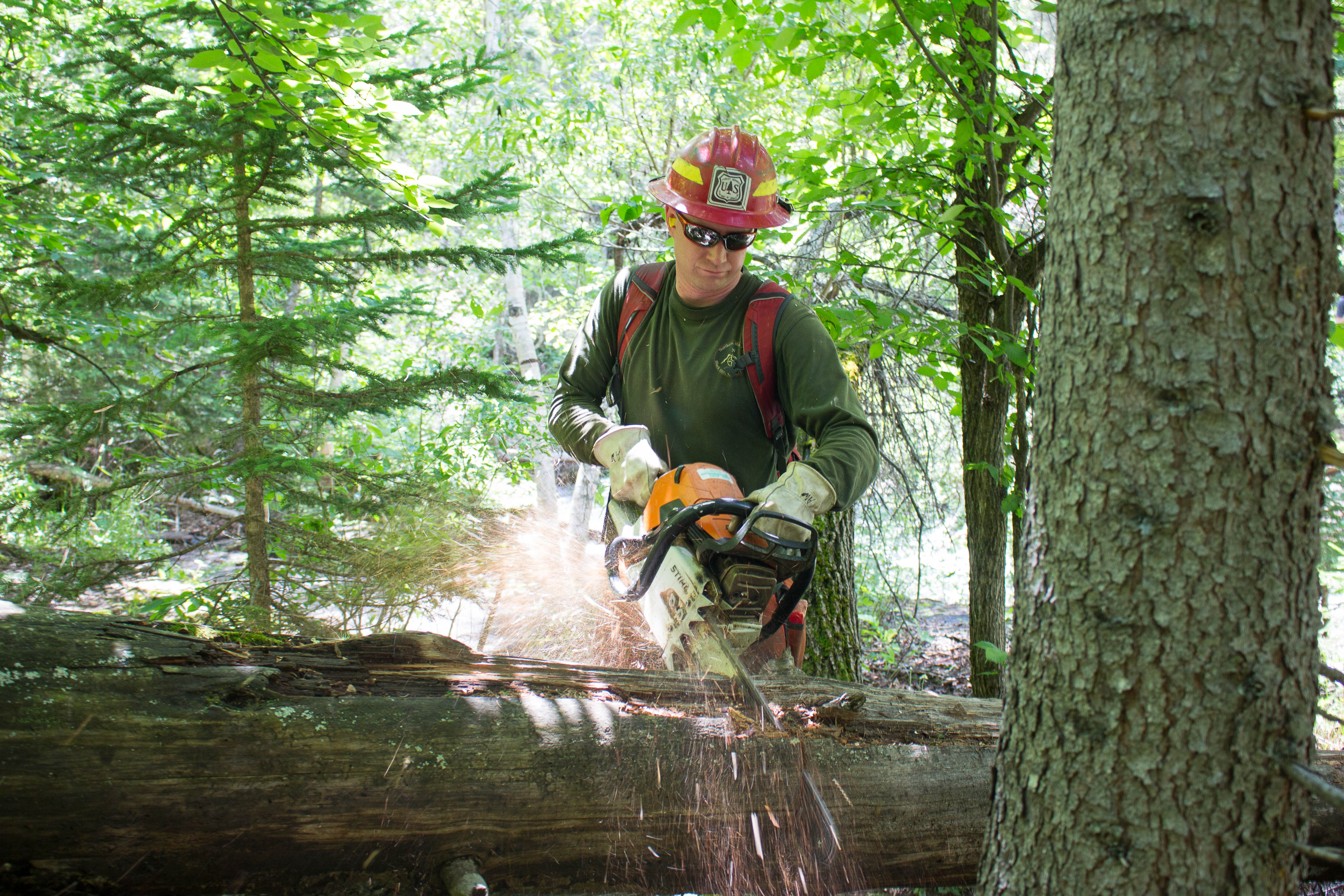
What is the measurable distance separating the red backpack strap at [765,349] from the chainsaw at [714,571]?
1.58ft

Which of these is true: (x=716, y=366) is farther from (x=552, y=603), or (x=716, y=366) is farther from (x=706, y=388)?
(x=552, y=603)

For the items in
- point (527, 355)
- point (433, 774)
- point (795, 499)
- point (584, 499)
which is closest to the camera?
point (433, 774)

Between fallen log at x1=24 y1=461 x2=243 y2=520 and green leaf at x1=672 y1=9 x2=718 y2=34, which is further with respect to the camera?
fallen log at x1=24 y1=461 x2=243 y2=520

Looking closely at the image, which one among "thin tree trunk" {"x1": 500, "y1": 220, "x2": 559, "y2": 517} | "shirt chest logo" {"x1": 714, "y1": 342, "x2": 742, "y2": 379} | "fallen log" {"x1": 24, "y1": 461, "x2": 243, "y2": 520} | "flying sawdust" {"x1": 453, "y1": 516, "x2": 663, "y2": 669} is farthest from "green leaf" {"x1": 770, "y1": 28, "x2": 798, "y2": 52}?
"fallen log" {"x1": 24, "y1": 461, "x2": 243, "y2": 520}

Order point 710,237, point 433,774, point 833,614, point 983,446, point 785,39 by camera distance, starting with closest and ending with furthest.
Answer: point 433,774, point 785,39, point 710,237, point 983,446, point 833,614

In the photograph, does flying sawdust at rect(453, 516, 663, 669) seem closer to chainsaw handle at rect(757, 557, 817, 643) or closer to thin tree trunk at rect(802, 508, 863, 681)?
thin tree trunk at rect(802, 508, 863, 681)

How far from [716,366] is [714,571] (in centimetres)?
96

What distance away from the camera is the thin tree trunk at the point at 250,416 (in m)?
4.06

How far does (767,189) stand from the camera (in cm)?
303

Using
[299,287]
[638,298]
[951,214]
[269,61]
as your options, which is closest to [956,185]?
[951,214]

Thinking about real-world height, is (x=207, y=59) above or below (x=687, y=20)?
below

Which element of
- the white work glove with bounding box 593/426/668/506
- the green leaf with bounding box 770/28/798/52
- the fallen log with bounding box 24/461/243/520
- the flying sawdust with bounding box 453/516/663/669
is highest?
the green leaf with bounding box 770/28/798/52

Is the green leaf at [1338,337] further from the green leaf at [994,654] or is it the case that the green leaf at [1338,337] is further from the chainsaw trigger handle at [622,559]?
the chainsaw trigger handle at [622,559]

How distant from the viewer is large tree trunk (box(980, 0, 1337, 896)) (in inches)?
45.9
